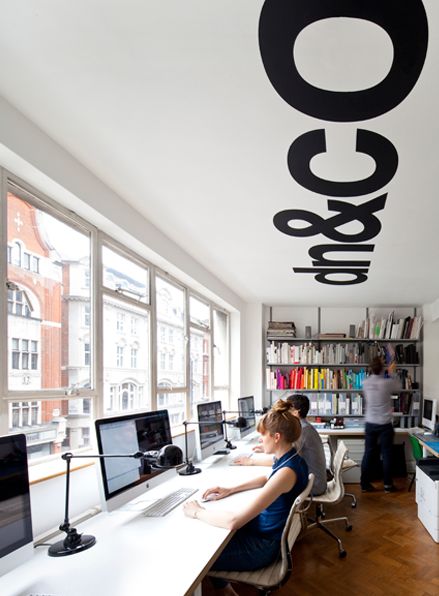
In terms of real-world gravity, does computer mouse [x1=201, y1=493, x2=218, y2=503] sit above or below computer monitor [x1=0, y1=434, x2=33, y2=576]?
below

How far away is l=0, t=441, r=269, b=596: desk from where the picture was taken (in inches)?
59.9

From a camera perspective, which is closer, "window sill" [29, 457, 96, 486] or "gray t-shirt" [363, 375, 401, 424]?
"window sill" [29, 457, 96, 486]

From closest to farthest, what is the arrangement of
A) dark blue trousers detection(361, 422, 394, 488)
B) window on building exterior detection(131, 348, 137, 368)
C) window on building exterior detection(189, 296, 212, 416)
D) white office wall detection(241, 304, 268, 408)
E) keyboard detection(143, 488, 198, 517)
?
keyboard detection(143, 488, 198, 517) → window on building exterior detection(131, 348, 137, 368) → window on building exterior detection(189, 296, 212, 416) → dark blue trousers detection(361, 422, 394, 488) → white office wall detection(241, 304, 268, 408)

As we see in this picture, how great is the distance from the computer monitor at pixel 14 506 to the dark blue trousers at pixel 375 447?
4.92 m

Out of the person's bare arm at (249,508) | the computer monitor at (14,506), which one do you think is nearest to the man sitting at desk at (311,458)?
the person's bare arm at (249,508)

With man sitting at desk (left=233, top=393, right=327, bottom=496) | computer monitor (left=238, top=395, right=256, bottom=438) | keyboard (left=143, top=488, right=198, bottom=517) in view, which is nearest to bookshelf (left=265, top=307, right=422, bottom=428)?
computer monitor (left=238, top=395, right=256, bottom=438)

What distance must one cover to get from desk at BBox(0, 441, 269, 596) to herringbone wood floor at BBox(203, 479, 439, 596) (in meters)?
1.12

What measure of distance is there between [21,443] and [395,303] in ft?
20.5

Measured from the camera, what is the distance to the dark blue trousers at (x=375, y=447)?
5605 millimetres

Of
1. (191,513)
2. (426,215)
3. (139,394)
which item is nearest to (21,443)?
(191,513)

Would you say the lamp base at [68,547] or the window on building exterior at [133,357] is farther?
the window on building exterior at [133,357]

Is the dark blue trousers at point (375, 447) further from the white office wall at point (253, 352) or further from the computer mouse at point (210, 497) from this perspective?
the computer mouse at point (210, 497)

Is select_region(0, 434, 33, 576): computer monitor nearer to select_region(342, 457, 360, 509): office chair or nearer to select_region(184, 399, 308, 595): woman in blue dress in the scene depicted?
select_region(184, 399, 308, 595): woman in blue dress

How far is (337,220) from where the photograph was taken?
319 cm
